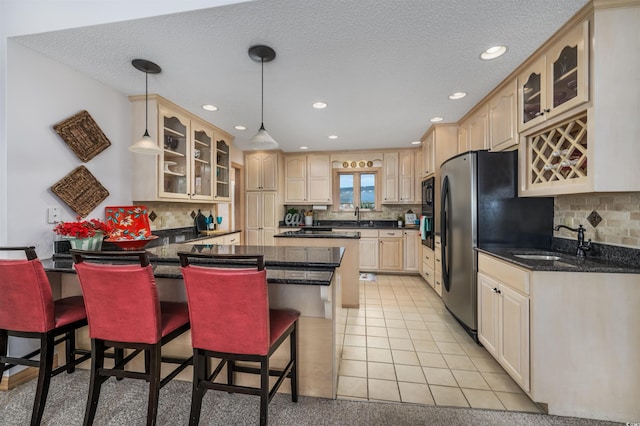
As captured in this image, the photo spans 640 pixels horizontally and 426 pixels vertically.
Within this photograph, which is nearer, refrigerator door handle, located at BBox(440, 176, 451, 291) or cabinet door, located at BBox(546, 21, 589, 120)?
cabinet door, located at BBox(546, 21, 589, 120)

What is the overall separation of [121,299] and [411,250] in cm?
440

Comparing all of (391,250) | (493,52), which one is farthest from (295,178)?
(493,52)

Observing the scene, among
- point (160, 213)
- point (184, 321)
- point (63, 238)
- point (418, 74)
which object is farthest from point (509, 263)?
point (160, 213)

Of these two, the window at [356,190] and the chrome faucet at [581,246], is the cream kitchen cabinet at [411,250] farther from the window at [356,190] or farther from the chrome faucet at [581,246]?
the chrome faucet at [581,246]

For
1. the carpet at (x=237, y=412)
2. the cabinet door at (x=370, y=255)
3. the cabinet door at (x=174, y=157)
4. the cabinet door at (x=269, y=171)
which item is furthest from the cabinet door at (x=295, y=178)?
the carpet at (x=237, y=412)

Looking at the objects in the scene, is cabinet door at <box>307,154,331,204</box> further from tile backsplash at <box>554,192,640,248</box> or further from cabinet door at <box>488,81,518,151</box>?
tile backsplash at <box>554,192,640,248</box>

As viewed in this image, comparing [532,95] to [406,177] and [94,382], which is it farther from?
[94,382]

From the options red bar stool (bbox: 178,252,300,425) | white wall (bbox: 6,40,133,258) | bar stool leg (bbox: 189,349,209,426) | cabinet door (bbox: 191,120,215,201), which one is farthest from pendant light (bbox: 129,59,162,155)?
bar stool leg (bbox: 189,349,209,426)

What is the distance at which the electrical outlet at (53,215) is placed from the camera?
7.04 feet

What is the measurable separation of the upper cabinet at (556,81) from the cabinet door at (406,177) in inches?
112

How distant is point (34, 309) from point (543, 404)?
9.69 ft

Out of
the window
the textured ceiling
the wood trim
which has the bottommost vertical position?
A: the wood trim

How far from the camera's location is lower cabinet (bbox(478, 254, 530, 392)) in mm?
1703

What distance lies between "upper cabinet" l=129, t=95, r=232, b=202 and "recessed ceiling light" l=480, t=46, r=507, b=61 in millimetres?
3026
